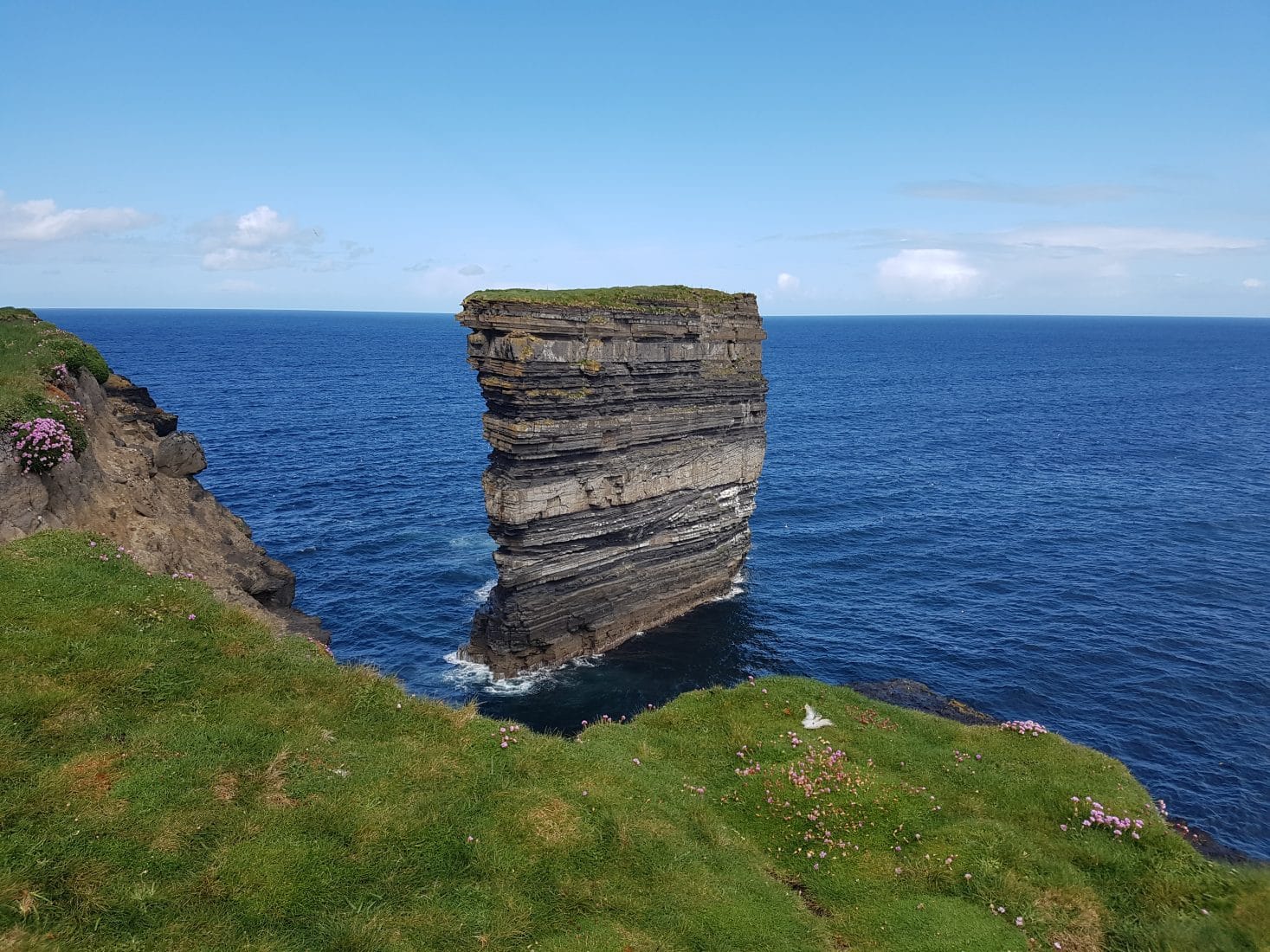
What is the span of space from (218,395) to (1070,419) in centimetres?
12121

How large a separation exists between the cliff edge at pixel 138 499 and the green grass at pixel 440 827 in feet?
14.6

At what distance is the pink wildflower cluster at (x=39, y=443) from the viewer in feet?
74.4

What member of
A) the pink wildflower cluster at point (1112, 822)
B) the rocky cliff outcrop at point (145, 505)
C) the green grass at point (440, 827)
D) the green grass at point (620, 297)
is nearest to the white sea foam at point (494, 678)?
the rocky cliff outcrop at point (145, 505)

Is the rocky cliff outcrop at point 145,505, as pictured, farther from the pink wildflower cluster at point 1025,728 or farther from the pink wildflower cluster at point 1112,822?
the pink wildflower cluster at point 1025,728

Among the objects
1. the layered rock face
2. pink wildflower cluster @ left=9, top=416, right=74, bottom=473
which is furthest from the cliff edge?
the layered rock face

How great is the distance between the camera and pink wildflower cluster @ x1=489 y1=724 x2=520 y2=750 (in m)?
16.8

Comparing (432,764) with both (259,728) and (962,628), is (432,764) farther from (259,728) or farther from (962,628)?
(962,628)

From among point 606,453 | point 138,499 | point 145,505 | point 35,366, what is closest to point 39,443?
point 138,499

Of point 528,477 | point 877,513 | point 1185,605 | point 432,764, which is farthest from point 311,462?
point 1185,605

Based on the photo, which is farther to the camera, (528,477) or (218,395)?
(218,395)

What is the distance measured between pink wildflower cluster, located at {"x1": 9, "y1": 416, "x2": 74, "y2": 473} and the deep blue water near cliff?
18.1 metres

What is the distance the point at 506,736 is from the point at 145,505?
21.6m

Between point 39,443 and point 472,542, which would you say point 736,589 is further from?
point 39,443

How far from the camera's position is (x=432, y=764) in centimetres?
1530
